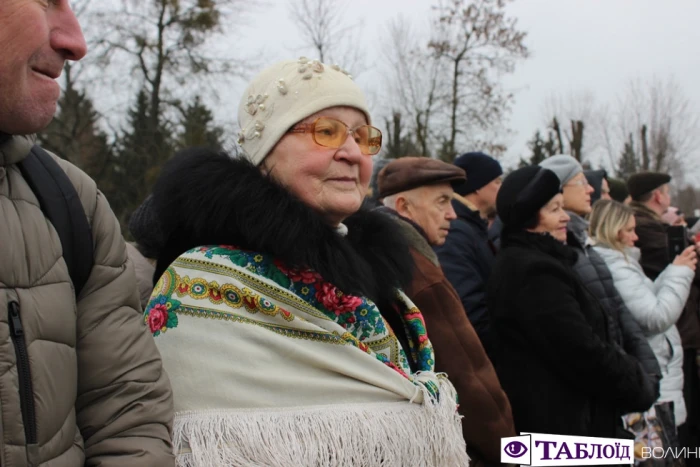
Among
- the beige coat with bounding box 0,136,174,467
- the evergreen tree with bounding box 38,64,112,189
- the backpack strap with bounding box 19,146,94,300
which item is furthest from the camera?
the evergreen tree with bounding box 38,64,112,189

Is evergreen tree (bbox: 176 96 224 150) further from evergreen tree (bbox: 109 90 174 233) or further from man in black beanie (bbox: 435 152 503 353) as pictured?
man in black beanie (bbox: 435 152 503 353)

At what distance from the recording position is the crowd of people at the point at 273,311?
51.9 inches

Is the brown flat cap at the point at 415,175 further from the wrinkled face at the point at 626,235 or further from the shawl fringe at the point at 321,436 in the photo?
the shawl fringe at the point at 321,436

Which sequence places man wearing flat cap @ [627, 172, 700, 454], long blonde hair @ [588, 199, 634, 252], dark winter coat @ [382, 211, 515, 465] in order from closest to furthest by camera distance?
1. dark winter coat @ [382, 211, 515, 465]
2. long blonde hair @ [588, 199, 634, 252]
3. man wearing flat cap @ [627, 172, 700, 454]

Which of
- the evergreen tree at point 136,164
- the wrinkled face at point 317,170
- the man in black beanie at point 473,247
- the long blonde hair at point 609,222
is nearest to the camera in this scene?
the wrinkled face at point 317,170

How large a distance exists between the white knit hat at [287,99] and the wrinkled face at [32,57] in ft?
2.67

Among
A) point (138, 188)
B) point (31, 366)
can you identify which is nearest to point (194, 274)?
point (31, 366)

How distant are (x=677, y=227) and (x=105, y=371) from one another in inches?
203

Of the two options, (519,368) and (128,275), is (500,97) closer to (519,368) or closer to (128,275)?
(519,368)

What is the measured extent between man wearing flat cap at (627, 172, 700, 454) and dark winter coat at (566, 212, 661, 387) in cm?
121

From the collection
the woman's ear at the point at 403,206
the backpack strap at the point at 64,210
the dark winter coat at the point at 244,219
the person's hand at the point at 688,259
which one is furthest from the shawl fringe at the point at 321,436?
the person's hand at the point at 688,259

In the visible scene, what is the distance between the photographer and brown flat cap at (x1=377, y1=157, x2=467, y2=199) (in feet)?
12.2

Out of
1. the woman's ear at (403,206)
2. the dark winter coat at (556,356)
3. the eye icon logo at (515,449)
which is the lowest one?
the eye icon logo at (515,449)

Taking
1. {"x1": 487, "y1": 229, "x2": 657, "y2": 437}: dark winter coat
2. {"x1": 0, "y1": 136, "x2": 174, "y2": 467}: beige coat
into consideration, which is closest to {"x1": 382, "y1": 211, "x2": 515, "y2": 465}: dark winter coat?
{"x1": 487, "y1": 229, "x2": 657, "y2": 437}: dark winter coat
